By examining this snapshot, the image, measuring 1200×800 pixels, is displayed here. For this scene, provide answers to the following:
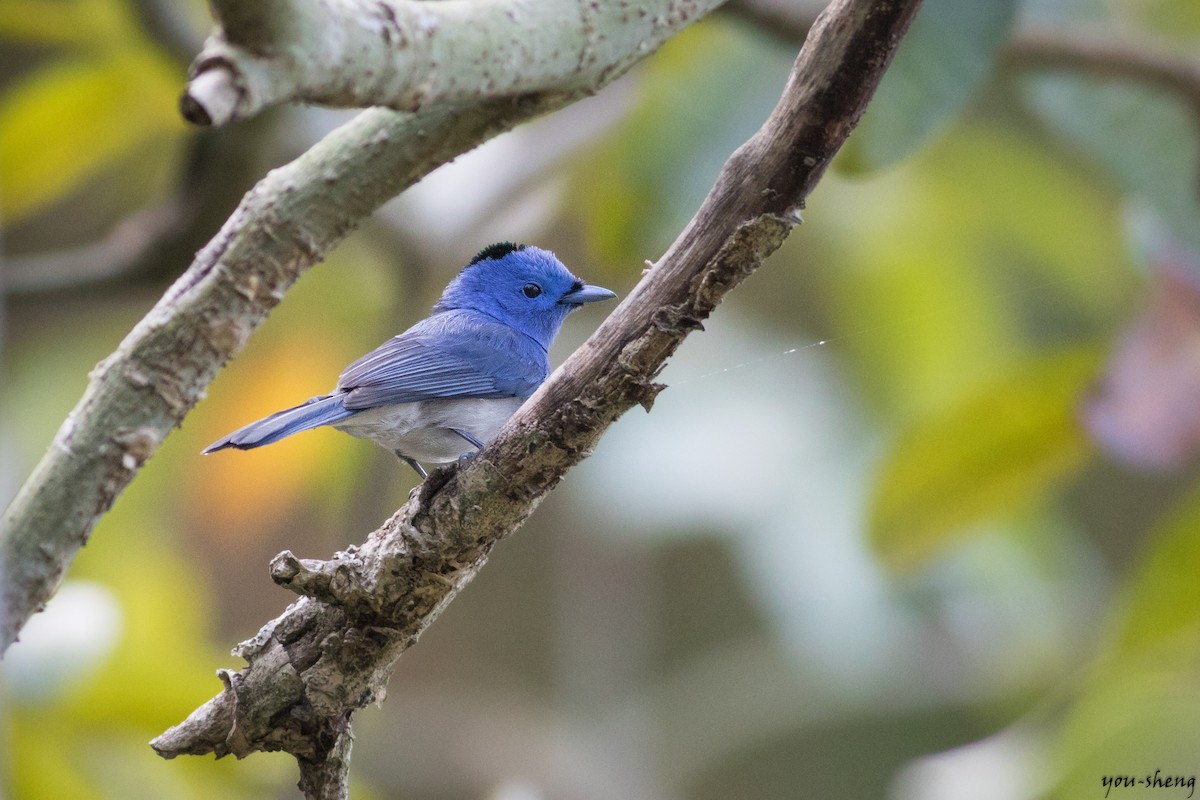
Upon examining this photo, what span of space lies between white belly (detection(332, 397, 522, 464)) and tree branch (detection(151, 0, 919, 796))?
63cm

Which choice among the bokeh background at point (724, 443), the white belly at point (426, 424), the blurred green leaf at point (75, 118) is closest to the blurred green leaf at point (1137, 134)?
the bokeh background at point (724, 443)

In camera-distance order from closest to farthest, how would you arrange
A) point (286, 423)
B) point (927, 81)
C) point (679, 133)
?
point (286, 423), point (927, 81), point (679, 133)

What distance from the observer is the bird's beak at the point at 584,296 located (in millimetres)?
2320

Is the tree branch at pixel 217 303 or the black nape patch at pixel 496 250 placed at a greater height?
the black nape patch at pixel 496 250

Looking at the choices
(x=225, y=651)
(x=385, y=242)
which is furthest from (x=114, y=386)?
(x=225, y=651)

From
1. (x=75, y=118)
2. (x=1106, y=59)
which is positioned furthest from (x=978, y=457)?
(x=75, y=118)

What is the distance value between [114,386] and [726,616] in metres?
4.53

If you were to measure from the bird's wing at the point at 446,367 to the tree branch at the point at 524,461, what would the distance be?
59 centimetres

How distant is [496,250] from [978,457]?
143 cm

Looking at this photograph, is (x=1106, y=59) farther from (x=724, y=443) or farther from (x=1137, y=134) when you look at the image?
(x=724, y=443)

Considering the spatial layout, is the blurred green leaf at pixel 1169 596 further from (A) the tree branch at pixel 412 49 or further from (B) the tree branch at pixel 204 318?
(B) the tree branch at pixel 204 318

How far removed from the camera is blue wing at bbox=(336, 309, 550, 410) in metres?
2.00

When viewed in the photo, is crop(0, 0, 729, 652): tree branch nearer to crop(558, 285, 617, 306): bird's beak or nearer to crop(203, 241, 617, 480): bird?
crop(203, 241, 617, 480): bird

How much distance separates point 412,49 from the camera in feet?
3.28
